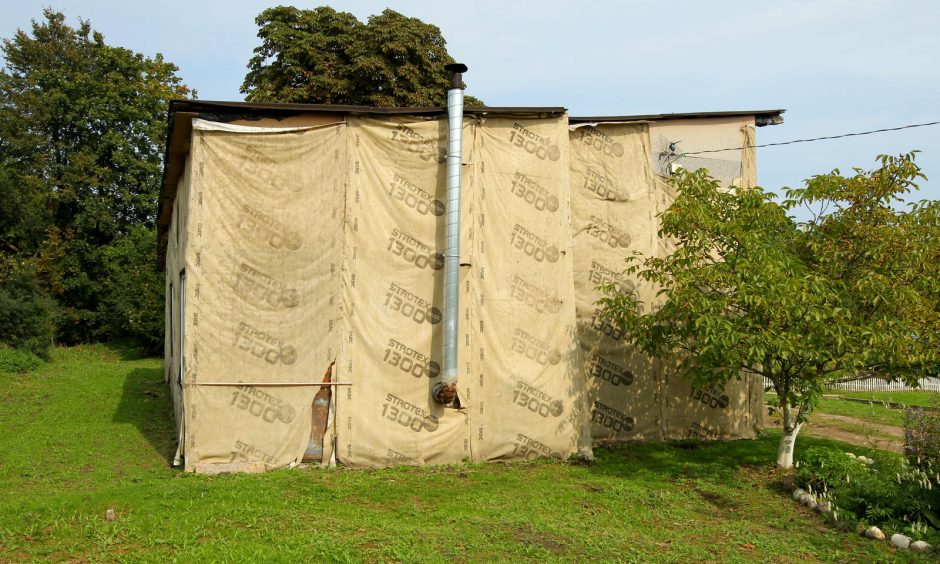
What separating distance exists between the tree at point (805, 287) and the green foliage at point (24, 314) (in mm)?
20183

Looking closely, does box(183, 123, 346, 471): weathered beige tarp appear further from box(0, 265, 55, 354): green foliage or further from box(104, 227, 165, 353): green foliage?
box(104, 227, 165, 353): green foliage

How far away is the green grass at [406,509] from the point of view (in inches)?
251

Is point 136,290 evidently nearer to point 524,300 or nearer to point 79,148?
point 79,148

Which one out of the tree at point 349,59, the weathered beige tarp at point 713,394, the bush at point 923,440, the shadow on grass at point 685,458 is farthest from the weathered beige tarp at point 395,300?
the tree at point 349,59

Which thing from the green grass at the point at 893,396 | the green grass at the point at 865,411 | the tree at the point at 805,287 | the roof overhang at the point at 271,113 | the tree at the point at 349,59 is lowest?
the green grass at the point at 893,396

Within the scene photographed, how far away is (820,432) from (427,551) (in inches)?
404

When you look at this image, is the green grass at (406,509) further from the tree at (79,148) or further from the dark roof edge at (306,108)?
the tree at (79,148)

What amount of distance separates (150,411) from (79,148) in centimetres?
2282

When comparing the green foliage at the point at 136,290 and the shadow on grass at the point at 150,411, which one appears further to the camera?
the green foliage at the point at 136,290

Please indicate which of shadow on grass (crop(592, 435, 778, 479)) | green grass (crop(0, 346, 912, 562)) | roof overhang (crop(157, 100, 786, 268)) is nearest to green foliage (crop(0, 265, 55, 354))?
green grass (crop(0, 346, 912, 562))

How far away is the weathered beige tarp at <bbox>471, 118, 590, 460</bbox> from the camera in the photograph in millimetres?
10242

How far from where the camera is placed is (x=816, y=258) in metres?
9.56

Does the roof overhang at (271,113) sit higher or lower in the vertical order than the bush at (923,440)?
higher

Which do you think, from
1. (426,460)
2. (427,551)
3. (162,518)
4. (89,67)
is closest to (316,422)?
(426,460)
